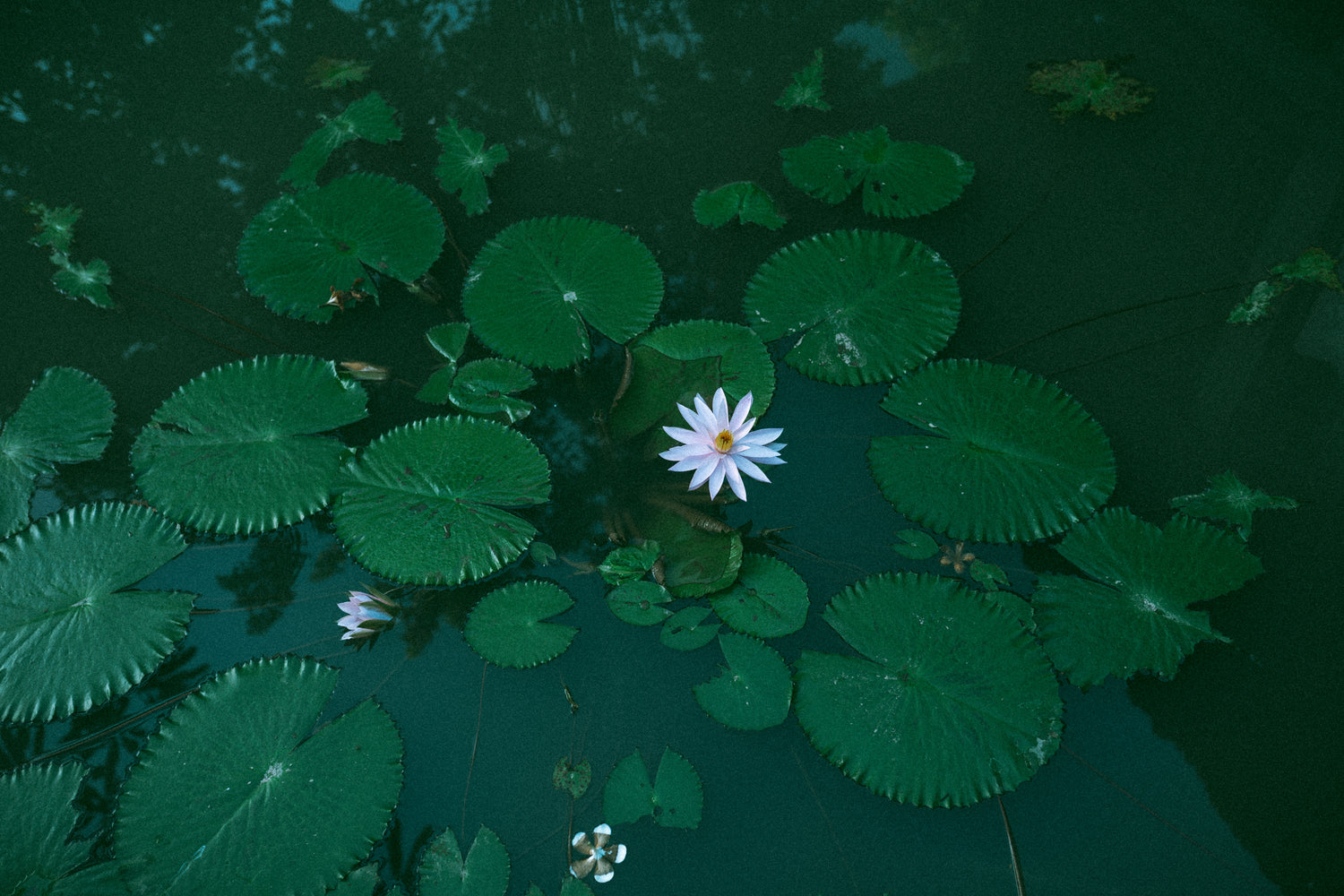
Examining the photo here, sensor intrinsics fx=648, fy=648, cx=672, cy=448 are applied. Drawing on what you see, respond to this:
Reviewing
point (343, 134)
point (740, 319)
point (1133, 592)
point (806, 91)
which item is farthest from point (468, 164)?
point (1133, 592)

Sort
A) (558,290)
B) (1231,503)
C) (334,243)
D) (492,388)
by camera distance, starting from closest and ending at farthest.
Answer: (1231,503) → (492,388) → (558,290) → (334,243)

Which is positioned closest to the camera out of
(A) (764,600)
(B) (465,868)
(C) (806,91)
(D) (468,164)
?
(B) (465,868)

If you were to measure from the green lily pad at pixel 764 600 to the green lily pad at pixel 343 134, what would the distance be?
8.83ft

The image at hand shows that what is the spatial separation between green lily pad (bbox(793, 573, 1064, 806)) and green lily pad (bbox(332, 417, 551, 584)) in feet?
3.60

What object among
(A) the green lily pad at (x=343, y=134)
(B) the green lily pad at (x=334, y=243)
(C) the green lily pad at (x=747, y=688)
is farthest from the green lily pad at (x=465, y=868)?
(A) the green lily pad at (x=343, y=134)

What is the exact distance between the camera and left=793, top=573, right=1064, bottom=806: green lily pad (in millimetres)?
1857

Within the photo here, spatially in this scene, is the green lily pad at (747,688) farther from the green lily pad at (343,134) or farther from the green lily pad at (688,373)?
the green lily pad at (343,134)

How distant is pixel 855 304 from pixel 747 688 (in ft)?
4.88

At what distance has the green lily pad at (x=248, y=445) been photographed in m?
2.29

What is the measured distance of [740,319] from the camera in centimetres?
271

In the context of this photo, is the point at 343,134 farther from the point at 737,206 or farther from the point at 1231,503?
the point at 1231,503

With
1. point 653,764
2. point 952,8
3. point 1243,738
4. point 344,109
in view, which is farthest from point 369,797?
point 952,8

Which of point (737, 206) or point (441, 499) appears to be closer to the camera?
point (441, 499)

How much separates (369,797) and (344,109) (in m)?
3.30
